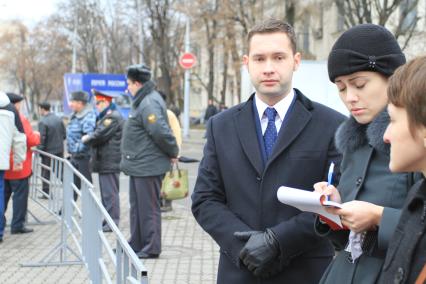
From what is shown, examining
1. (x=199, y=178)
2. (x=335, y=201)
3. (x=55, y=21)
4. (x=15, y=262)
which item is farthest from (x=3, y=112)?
(x=55, y=21)

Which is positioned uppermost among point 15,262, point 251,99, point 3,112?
point 251,99

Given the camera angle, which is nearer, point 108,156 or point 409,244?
point 409,244

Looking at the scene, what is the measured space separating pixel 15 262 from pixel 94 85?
23.2 metres

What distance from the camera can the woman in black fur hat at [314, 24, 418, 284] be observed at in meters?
2.37

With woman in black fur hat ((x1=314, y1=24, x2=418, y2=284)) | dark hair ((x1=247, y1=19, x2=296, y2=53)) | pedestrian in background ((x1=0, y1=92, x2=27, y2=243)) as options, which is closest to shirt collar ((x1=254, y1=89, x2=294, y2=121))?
dark hair ((x1=247, y1=19, x2=296, y2=53))

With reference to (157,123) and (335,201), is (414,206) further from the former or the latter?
(157,123)

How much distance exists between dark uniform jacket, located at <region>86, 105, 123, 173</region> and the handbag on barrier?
719 mm

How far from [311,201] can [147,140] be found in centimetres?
526

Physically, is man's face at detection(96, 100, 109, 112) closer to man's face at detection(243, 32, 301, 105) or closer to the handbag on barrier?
the handbag on barrier

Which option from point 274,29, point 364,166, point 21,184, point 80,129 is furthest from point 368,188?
point 80,129

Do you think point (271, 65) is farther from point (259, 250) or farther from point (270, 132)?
point (259, 250)

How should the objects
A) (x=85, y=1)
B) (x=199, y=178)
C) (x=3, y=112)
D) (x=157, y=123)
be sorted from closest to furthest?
(x=199, y=178)
(x=157, y=123)
(x=3, y=112)
(x=85, y=1)

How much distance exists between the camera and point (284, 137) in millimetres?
3086

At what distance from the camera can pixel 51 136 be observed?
13312mm
